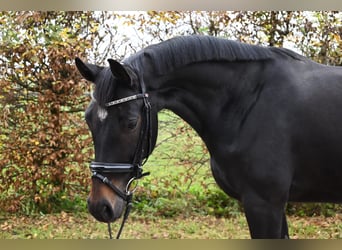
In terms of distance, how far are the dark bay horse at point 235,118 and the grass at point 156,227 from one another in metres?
2.59

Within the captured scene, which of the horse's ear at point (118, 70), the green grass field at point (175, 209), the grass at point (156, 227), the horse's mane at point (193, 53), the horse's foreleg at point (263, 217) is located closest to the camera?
the horse's ear at point (118, 70)

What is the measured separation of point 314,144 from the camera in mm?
2967

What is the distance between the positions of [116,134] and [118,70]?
0.40 meters

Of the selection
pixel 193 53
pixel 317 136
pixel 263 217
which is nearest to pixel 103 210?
pixel 263 217

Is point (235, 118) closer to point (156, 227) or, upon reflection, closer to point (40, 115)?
point (156, 227)

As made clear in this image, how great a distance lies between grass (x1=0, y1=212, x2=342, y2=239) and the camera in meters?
5.62

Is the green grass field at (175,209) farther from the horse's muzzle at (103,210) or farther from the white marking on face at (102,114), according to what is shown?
the white marking on face at (102,114)

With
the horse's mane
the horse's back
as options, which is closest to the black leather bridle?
the horse's mane

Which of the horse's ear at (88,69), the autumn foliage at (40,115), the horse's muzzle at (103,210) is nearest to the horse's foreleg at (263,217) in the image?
the horse's muzzle at (103,210)

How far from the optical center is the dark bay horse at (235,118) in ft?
9.19

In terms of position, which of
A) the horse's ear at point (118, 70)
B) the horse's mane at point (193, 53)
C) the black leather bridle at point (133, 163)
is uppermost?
the horse's mane at point (193, 53)

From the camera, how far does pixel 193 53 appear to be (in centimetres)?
310

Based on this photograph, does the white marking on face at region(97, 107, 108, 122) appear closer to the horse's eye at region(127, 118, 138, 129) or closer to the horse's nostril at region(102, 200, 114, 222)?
the horse's eye at region(127, 118, 138, 129)

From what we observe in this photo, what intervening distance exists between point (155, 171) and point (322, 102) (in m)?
3.46
